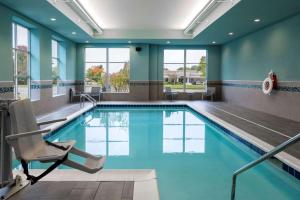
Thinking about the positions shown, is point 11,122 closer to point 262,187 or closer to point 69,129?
point 262,187

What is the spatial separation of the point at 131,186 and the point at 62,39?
943 centimetres

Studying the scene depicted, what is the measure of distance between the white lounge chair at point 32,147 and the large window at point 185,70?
11.3 meters

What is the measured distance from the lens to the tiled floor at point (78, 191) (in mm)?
2611

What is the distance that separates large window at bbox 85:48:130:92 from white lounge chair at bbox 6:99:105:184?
1089 cm

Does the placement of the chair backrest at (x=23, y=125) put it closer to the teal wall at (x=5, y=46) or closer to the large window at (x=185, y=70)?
the teal wall at (x=5, y=46)

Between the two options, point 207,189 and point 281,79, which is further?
point 281,79

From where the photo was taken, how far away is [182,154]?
196 inches

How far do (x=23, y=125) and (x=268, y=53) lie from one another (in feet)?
25.4

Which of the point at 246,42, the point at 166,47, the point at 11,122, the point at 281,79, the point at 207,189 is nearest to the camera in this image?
the point at 11,122

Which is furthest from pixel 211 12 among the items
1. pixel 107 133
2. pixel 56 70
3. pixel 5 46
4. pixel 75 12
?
pixel 56 70

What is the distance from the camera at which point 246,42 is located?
34.3 feet

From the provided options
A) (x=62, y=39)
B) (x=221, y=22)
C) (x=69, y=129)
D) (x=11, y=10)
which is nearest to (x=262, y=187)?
(x=69, y=129)

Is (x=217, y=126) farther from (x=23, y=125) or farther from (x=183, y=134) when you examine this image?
(x=23, y=125)

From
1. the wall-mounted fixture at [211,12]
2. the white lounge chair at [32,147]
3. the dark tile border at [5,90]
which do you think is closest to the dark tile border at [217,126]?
the dark tile border at [5,90]
